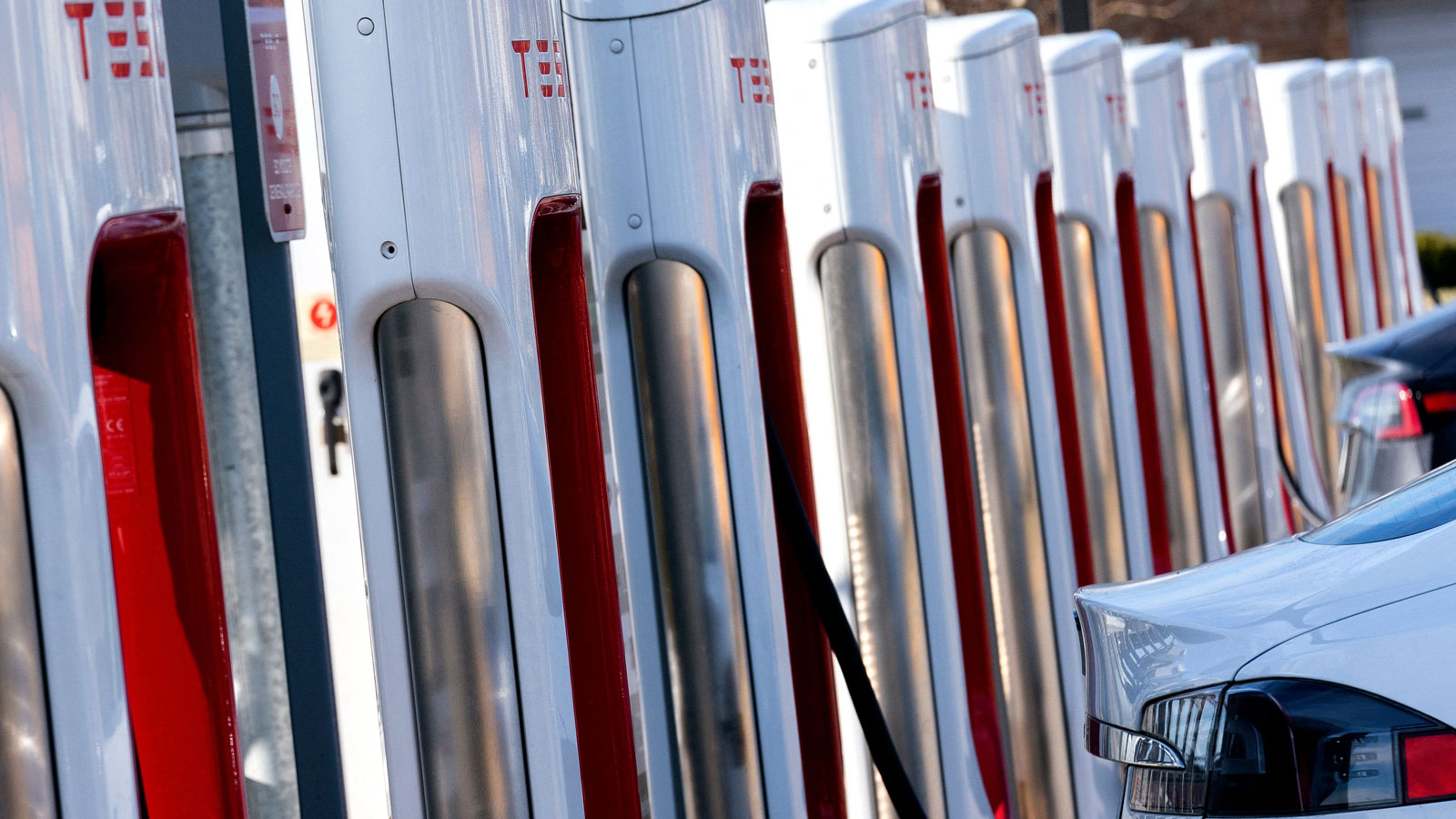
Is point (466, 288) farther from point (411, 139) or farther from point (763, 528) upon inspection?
point (763, 528)

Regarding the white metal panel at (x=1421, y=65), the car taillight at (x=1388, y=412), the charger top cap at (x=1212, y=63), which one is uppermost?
the white metal panel at (x=1421, y=65)

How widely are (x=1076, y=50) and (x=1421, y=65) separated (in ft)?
57.5

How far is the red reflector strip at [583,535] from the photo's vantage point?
3033 mm

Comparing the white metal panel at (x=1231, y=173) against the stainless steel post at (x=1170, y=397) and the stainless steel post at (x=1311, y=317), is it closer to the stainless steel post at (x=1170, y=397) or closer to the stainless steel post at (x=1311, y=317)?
the stainless steel post at (x=1170, y=397)

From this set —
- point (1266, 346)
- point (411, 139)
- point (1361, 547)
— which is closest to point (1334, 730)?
point (1361, 547)

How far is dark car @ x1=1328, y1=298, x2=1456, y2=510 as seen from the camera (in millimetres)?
5285

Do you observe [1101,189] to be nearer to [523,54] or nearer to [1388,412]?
[1388,412]

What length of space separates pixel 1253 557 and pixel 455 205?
4.38 feet

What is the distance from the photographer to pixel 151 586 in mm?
2453

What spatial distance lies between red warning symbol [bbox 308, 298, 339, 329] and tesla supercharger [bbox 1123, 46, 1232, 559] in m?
3.37

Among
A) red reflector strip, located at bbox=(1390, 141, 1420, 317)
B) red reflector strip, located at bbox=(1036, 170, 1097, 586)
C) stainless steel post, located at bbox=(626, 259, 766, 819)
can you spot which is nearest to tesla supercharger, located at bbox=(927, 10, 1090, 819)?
red reflector strip, located at bbox=(1036, 170, 1097, 586)

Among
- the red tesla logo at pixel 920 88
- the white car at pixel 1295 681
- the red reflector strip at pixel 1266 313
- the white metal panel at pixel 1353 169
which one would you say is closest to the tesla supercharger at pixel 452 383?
the white car at pixel 1295 681

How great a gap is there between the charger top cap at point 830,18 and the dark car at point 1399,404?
2177mm

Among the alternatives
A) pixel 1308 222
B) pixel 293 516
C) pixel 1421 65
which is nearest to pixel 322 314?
pixel 293 516
